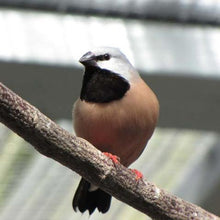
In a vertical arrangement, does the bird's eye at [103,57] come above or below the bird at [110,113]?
above

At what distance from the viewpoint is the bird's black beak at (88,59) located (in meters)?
4.57

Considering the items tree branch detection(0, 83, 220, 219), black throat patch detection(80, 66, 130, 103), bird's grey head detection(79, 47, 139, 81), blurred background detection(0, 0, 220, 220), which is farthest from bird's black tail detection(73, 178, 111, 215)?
blurred background detection(0, 0, 220, 220)

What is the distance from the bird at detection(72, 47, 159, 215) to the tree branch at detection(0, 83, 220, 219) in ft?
1.81

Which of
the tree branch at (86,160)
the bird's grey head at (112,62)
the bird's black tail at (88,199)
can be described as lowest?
the bird's black tail at (88,199)

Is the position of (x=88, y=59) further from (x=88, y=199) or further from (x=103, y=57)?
(x=88, y=199)

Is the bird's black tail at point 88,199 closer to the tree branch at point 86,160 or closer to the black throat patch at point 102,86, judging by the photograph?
the black throat patch at point 102,86

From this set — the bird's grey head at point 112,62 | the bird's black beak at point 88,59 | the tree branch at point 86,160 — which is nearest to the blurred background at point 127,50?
the bird's grey head at point 112,62

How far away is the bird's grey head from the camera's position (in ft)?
15.3

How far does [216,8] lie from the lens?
5.93m

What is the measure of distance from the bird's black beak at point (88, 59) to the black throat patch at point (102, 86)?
52mm

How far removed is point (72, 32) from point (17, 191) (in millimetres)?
1669

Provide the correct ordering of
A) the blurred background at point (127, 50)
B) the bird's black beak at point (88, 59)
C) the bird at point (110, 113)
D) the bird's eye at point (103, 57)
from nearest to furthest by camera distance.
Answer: the bird at point (110, 113) → the bird's black beak at point (88, 59) → the bird's eye at point (103, 57) → the blurred background at point (127, 50)

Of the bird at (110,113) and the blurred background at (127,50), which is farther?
the blurred background at (127,50)

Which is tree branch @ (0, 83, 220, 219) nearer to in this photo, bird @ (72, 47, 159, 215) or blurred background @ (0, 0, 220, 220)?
bird @ (72, 47, 159, 215)
